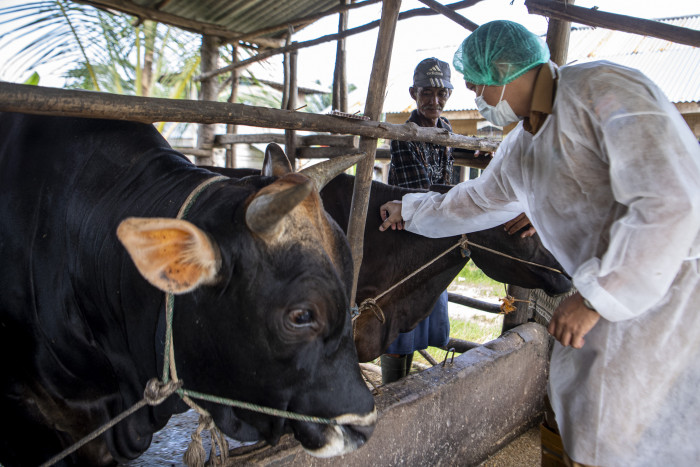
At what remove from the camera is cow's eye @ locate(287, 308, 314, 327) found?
59.2 inches

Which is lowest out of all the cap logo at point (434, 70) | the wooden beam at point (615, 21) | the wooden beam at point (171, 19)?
the cap logo at point (434, 70)

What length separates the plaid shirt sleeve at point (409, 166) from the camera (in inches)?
144

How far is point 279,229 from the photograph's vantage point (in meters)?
1.56

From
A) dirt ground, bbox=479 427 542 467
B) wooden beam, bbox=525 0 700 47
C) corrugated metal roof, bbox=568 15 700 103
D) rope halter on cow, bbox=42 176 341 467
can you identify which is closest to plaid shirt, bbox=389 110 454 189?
wooden beam, bbox=525 0 700 47

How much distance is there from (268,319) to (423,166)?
243 centimetres

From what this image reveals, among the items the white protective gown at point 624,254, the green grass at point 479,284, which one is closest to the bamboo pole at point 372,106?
the white protective gown at point 624,254

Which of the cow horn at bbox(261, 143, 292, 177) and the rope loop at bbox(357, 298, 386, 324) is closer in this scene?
the cow horn at bbox(261, 143, 292, 177)

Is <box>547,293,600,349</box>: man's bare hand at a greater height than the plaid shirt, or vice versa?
the plaid shirt

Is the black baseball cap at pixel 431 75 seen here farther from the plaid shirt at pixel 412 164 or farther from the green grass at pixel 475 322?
the green grass at pixel 475 322

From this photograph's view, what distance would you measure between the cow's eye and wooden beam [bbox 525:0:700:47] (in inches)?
78.5

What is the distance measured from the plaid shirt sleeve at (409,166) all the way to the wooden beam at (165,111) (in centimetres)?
81

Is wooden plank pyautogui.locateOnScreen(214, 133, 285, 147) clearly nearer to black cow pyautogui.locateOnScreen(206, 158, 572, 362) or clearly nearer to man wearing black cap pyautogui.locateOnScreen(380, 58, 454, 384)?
man wearing black cap pyautogui.locateOnScreen(380, 58, 454, 384)

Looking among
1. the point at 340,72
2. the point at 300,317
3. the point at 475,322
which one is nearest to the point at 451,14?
the point at 340,72

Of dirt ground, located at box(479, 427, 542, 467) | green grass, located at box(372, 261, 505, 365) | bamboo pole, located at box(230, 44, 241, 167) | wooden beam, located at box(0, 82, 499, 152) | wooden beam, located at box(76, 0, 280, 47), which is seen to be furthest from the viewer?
bamboo pole, located at box(230, 44, 241, 167)
